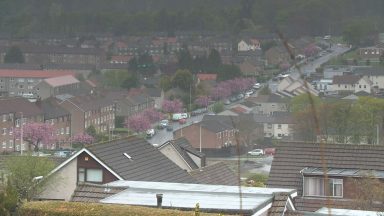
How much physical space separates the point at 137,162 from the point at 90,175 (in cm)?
48

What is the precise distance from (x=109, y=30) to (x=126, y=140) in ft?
A: 169

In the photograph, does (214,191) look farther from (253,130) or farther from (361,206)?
(253,130)

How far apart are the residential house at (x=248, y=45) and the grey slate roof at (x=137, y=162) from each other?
1664 inches

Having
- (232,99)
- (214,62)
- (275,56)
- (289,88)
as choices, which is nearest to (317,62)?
(275,56)

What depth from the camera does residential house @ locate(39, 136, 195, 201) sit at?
6914mm

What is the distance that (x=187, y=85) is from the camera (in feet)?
115

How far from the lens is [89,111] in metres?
28.1

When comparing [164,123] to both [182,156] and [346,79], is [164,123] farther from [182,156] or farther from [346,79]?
[182,156]

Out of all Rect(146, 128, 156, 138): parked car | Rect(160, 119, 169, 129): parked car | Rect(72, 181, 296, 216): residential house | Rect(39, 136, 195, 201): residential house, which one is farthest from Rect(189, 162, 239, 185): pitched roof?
Rect(160, 119, 169, 129): parked car

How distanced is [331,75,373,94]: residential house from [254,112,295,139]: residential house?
8059 millimetres

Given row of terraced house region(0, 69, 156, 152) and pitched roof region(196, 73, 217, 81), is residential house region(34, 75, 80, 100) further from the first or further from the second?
pitched roof region(196, 73, 217, 81)

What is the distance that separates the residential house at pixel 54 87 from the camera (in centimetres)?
3378

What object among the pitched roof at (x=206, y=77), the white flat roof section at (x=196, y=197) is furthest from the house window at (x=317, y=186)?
the pitched roof at (x=206, y=77)

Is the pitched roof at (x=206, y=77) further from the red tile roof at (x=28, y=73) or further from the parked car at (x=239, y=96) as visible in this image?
the red tile roof at (x=28, y=73)
